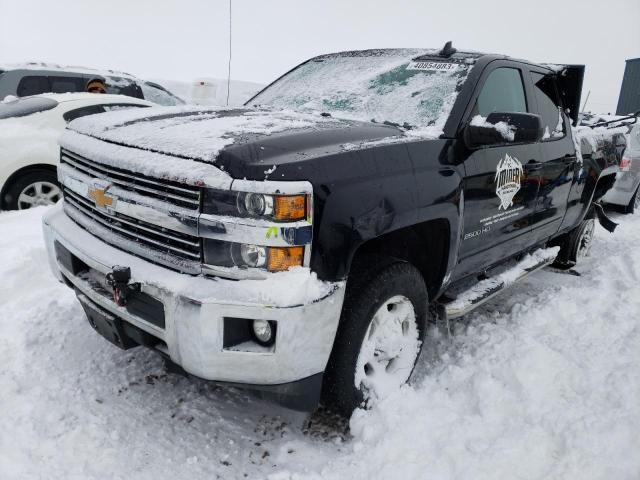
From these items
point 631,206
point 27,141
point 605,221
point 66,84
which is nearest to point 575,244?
point 605,221

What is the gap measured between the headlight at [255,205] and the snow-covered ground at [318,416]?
44.4 inches

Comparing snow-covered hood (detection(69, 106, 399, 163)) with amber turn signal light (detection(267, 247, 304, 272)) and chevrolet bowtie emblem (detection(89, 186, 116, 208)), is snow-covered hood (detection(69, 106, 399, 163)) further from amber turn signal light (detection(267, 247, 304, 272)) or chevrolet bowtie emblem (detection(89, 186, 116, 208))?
amber turn signal light (detection(267, 247, 304, 272))

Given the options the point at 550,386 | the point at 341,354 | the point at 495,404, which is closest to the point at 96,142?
the point at 341,354

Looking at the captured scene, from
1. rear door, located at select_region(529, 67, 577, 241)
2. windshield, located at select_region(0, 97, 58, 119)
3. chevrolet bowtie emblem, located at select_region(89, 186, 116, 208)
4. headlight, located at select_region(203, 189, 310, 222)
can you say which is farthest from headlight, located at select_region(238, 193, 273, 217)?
windshield, located at select_region(0, 97, 58, 119)

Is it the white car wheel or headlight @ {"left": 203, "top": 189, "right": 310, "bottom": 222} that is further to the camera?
the white car wheel

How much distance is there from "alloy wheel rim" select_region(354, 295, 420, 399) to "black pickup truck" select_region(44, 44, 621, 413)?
1 centimetres

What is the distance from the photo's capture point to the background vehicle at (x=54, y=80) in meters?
7.46

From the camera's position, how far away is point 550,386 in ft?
9.19

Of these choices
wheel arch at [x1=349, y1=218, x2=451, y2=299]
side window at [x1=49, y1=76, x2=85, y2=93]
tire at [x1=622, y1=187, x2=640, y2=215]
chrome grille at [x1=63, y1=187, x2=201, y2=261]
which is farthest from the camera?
tire at [x1=622, y1=187, x2=640, y2=215]

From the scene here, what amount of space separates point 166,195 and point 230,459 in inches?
47.7

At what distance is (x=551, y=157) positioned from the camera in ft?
12.1

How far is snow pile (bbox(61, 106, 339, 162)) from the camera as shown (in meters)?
2.07

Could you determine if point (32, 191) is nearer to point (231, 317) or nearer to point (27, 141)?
point (27, 141)

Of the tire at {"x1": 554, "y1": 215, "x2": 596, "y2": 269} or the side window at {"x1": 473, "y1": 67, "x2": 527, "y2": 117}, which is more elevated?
the side window at {"x1": 473, "y1": 67, "x2": 527, "y2": 117}
